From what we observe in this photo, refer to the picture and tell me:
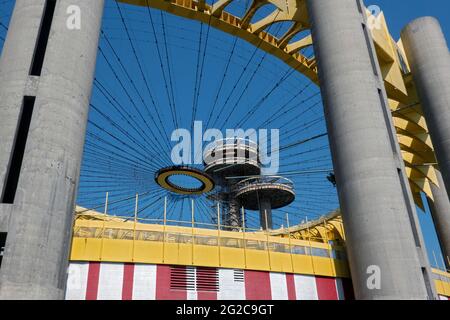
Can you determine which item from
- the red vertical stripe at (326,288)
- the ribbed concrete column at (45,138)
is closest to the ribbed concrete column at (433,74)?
the red vertical stripe at (326,288)

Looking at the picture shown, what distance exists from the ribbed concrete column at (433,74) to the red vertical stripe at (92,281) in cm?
2205

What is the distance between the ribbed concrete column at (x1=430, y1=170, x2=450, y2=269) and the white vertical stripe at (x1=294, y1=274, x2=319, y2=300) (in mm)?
19974

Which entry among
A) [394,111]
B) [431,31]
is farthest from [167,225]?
[431,31]

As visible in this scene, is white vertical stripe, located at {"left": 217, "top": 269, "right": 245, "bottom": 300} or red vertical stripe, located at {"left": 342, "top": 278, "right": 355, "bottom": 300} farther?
red vertical stripe, located at {"left": 342, "top": 278, "right": 355, "bottom": 300}

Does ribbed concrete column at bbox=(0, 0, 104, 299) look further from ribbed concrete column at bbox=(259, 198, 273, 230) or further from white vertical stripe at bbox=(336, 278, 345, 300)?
ribbed concrete column at bbox=(259, 198, 273, 230)

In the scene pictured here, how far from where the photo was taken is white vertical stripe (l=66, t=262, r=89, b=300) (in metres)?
17.5

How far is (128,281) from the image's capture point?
18594mm

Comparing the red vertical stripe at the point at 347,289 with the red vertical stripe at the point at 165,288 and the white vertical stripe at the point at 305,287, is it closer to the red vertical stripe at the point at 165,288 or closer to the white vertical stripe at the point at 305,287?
the white vertical stripe at the point at 305,287

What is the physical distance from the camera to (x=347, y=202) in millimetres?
19594

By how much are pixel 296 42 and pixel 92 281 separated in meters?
23.8

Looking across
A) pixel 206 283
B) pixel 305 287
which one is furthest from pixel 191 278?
pixel 305 287

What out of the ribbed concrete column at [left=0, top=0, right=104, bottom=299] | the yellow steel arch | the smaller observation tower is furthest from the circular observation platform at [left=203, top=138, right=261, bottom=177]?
the ribbed concrete column at [left=0, top=0, right=104, bottom=299]
